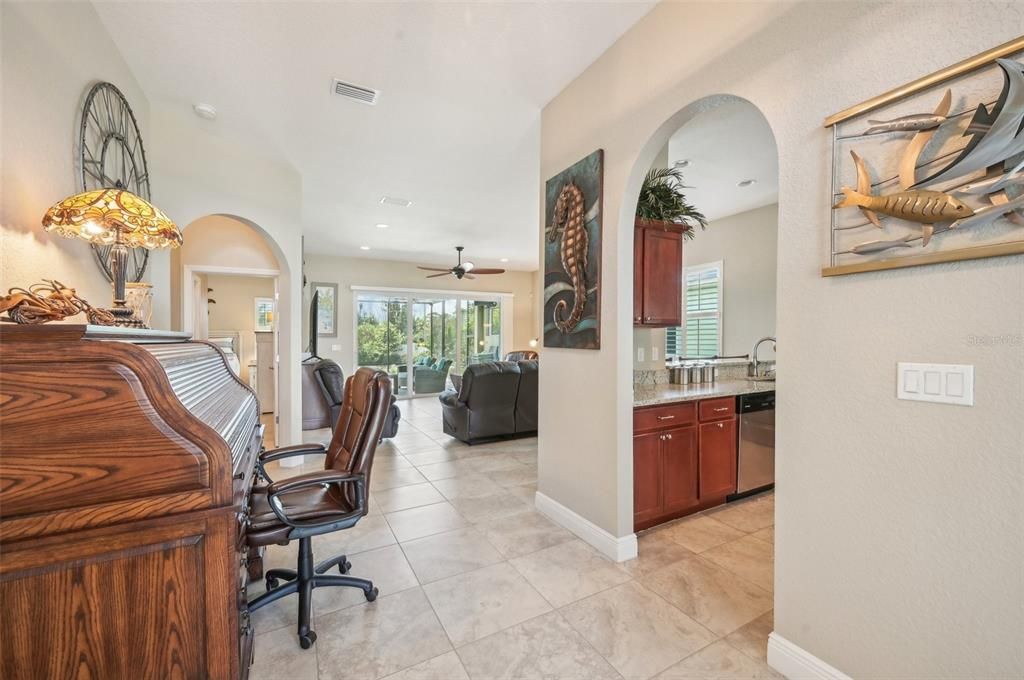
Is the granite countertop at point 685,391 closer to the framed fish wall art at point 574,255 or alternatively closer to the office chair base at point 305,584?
the framed fish wall art at point 574,255

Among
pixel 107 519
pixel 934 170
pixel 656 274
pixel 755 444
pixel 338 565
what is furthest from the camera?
pixel 755 444

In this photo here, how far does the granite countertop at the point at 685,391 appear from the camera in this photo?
2671 millimetres

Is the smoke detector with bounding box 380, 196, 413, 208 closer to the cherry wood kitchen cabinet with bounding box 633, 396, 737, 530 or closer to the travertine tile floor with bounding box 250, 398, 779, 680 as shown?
the travertine tile floor with bounding box 250, 398, 779, 680

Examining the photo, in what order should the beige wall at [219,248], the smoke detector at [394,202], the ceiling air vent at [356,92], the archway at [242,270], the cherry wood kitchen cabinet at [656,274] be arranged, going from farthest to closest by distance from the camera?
the smoke detector at [394,202]
the beige wall at [219,248]
the archway at [242,270]
the cherry wood kitchen cabinet at [656,274]
the ceiling air vent at [356,92]

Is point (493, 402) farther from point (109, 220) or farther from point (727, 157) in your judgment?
point (109, 220)

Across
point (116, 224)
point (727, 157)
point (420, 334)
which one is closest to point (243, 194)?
point (116, 224)

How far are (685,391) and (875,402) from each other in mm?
1733

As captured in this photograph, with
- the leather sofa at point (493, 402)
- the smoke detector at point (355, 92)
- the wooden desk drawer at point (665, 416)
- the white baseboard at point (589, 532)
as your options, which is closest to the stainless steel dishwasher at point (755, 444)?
the wooden desk drawer at point (665, 416)

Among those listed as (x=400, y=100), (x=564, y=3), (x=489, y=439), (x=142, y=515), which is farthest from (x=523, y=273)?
(x=142, y=515)

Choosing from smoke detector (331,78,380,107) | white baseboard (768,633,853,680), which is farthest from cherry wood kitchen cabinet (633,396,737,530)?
smoke detector (331,78,380,107)

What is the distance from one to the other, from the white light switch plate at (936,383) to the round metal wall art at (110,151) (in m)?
3.41

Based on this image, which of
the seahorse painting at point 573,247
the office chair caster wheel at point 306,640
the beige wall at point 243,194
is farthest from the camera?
the beige wall at point 243,194

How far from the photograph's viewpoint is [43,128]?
179cm

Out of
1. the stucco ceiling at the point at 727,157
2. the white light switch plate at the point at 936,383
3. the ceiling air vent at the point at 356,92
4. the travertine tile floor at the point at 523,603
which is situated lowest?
the travertine tile floor at the point at 523,603
